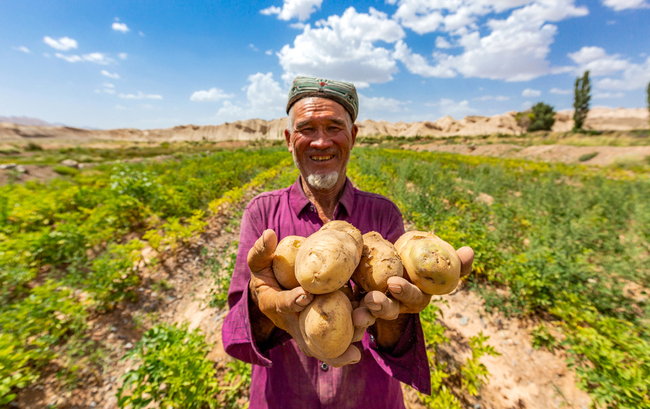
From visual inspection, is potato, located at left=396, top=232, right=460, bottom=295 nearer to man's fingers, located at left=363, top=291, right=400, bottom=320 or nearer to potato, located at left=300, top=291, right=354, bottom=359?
man's fingers, located at left=363, top=291, right=400, bottom=320

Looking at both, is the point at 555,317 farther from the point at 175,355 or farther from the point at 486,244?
the point at 175,355

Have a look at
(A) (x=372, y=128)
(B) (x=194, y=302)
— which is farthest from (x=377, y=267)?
(A) (x=372, y=128)

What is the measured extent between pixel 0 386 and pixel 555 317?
5196 mm

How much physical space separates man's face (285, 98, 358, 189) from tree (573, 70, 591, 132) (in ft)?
199

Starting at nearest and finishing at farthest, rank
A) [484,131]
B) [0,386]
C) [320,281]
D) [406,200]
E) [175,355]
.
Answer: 1. [320,281]
2. [0,386]
3. [175,355]
4. [406,200]
5. [484,131]

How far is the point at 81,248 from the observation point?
366 cm

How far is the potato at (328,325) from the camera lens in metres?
0.78

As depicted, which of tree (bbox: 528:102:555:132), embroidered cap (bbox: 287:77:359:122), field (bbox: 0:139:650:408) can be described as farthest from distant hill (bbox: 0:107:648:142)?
embroidered cap (bbox: 287:77:359:122)

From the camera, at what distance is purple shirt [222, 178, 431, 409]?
1142mm

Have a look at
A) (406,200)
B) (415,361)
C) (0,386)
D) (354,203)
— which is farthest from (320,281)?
(406,200)

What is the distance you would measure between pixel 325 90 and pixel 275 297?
3.76 feet

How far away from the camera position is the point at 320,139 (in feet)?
4.75

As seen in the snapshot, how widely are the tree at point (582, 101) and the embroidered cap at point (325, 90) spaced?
6049cm

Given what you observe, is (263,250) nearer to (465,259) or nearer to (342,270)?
(342,270)
